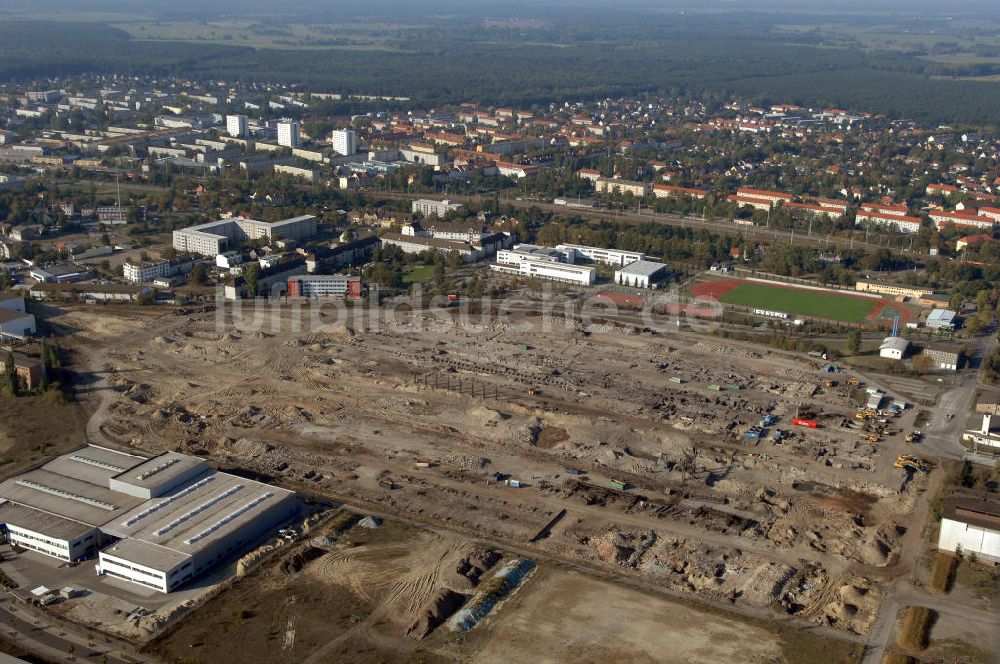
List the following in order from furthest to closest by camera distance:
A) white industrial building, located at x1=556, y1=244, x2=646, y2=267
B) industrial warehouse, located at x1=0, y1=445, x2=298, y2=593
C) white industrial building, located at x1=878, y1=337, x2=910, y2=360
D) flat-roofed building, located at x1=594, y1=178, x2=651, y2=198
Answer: flat-roofed building, located at x1=594, y1=178, x2=651, y2=198 < white industrial building, located at x1=556, y1=244, x2=646, y2=267 < white industrial building, located at x1=878, y1=337, x2=910, y2=360 < industrial warehouse, located at x1=0, y1=445, x2=298, y2=593

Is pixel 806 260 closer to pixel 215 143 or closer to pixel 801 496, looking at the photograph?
pixel 801 496

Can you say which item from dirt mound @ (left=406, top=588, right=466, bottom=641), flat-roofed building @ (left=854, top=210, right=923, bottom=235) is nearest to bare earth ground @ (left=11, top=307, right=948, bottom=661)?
dirt mound @ (left=406, top=588, right=466, bottom=641)

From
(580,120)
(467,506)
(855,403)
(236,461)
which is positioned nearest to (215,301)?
(236,461)

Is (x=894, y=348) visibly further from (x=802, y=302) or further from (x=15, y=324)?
(x=15, y=324)

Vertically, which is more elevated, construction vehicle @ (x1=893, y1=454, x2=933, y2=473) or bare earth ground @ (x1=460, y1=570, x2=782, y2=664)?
construction vehicle @ (x1=893, y1=454, x2=933, y2=473)

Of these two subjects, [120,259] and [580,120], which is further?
[580,120]

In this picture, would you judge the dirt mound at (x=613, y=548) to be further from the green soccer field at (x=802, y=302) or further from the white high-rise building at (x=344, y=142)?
the white high-rise building at (x=344, y=142)

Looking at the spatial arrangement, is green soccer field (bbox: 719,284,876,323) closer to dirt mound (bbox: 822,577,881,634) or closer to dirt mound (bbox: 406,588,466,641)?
dirt mound (bbox: 822,577,881,634)
